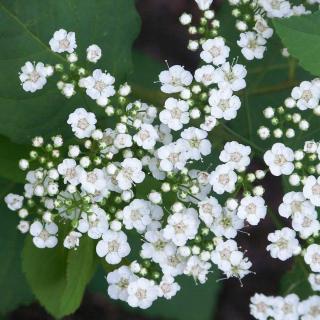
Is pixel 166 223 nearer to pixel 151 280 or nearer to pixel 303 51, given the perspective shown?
pixel 151 280

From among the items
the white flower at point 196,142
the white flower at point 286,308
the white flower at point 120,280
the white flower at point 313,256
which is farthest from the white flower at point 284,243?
the white flower at point 120,280

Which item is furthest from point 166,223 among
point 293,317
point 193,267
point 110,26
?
point 110,26

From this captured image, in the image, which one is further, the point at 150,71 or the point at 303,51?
the point at 150,71

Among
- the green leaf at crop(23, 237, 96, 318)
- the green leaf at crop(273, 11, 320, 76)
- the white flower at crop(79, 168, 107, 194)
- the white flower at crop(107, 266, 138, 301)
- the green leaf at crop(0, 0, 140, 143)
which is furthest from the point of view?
the green leaf at crop(0, 0, 140, 143)

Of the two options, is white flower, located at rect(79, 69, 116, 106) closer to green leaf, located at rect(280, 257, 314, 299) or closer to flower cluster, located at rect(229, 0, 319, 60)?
flower cluster, located at rect(229, 0, 319, 60)

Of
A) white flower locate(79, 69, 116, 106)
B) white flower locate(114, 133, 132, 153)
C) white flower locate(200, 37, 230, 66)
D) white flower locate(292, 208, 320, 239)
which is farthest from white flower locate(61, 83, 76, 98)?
white flower locate(292, 208, 320, 239)
